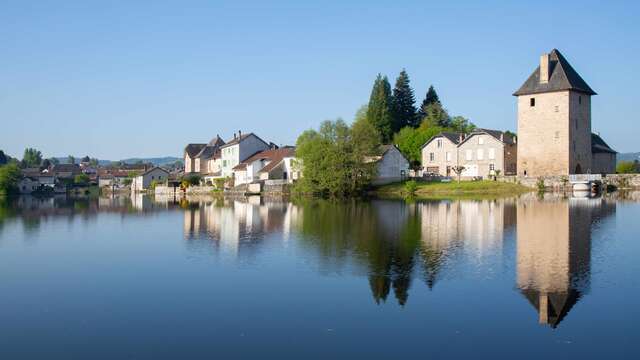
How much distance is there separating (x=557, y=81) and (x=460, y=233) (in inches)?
1615

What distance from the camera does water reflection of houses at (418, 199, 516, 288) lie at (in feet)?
65.4

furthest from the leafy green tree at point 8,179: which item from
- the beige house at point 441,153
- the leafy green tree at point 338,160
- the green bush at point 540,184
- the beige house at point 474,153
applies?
the green bush at point 540,184

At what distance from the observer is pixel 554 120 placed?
202 feet

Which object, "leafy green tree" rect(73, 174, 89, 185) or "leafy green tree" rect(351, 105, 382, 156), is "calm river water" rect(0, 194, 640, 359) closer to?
"leafy green tree" rect(351, 105, 382, 156)

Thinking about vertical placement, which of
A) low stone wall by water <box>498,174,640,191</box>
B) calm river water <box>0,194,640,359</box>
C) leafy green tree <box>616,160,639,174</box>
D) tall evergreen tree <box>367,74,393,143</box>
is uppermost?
tall evergreen tree <box>367,74,393,143</box>

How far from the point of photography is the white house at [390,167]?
2574 inches

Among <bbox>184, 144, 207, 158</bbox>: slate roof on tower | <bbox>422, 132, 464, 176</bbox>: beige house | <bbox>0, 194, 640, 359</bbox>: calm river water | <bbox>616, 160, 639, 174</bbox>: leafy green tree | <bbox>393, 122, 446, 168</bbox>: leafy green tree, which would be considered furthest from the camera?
<bbox>184, 144, 207, 158</bbox>: slate roof on tower

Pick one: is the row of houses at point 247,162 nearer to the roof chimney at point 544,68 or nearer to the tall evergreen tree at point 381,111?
the tall evergreen tree at point 381,111

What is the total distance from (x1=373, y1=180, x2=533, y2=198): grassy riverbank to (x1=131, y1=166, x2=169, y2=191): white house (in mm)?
48827

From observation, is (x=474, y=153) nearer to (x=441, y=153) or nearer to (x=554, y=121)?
(x=441, y=153)

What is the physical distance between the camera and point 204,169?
328ft

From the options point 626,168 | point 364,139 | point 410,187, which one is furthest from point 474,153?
point 626,168

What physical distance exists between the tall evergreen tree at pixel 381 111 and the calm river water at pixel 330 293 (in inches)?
2230

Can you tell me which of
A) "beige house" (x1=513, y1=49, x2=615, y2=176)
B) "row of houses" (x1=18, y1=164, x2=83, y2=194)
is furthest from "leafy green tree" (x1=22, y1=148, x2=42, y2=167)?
"beige house" (x1=513, y1=49, x2=615, y2=176)
